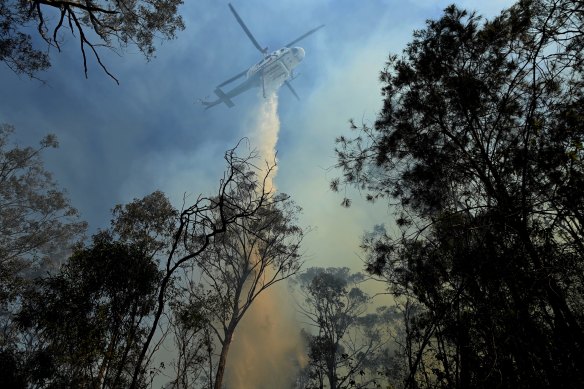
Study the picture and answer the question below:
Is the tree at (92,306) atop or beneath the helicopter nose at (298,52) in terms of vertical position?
beneath

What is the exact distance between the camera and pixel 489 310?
4.16 m

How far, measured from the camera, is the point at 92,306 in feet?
33.0

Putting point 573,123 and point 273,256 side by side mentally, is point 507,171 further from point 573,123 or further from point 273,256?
point 273,256

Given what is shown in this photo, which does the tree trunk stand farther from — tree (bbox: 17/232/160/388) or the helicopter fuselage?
the helicopter fuselage

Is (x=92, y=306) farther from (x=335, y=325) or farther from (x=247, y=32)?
(x=247, y=32)

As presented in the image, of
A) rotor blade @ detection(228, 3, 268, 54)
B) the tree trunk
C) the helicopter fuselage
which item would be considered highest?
rotor blade @ detection(228, 3, 268, 54)

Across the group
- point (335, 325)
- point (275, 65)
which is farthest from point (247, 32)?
point (335, 325)

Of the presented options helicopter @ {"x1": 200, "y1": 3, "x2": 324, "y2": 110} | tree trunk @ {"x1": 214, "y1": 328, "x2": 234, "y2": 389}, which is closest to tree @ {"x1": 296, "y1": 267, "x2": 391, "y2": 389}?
tree trunk @ {"x1": 214, "y1": 328, "x2": 234, "y2": 389}

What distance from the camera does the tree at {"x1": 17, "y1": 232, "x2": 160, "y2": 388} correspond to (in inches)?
379

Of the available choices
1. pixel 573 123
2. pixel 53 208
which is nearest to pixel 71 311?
pixel 573 123

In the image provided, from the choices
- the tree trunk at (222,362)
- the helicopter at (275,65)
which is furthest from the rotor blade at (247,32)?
the tree trunk at (222,362)

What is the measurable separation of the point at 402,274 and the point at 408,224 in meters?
1.32

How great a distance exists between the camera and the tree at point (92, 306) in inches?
379

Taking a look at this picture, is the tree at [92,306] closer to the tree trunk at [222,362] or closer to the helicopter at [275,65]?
the tree trunk at [222,362]
